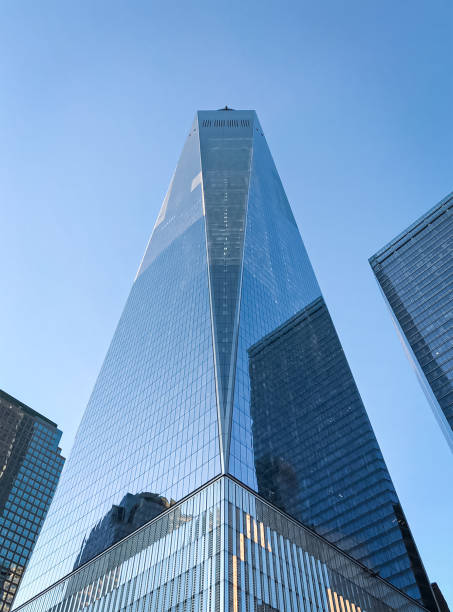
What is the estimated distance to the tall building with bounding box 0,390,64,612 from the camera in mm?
130125

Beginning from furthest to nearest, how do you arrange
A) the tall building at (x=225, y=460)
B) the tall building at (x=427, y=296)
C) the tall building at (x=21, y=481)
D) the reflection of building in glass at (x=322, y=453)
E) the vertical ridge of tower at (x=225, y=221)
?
the tall building at (x=21, y=481), the tall building at (x=427, y=296), the vertical ridge of tower at (x=225, y=221), the reflection of building in glass at (x=322, y=453), the tall building at (x=225, y=460)

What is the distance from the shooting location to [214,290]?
8112cm

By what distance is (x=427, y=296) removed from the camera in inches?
5477

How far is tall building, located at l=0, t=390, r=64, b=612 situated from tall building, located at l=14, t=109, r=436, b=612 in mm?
61726

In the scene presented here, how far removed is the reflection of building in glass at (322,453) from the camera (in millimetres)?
63344

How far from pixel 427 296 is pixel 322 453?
74848 millimetres

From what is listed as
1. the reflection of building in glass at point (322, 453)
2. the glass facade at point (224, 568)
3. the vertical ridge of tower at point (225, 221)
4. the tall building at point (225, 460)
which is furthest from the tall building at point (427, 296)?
the glass facade at point (224, 568)

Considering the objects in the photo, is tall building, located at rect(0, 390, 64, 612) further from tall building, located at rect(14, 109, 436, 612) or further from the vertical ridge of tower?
the vertical ridge of tower

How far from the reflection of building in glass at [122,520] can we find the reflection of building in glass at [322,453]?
41.3 feet

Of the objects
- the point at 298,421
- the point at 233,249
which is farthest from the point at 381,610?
the point at 233,249

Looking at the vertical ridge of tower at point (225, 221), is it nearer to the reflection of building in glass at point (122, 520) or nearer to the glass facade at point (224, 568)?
the glass facade at point (224, 568)

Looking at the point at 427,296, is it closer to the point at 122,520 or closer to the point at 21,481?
the point at 122,520

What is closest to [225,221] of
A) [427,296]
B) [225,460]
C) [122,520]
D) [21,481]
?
[122,520]

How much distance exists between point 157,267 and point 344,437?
53758mm
